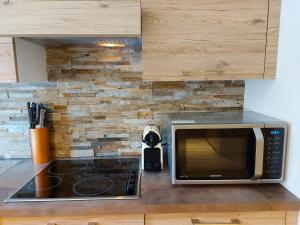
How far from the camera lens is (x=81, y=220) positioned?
0.93 metres

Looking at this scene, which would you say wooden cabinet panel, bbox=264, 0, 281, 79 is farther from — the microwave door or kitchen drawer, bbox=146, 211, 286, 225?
kitchen drawer, bbox=146, 211, 286, 225

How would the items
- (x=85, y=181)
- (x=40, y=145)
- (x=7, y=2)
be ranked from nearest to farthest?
(x=7, y=2), (x=85, y=181), (x=40, y=145)

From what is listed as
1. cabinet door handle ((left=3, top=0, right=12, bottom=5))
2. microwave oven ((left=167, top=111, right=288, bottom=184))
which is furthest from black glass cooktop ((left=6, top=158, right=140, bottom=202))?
cabinet door handle ((left=3, top=0, right=12, bottom=5))

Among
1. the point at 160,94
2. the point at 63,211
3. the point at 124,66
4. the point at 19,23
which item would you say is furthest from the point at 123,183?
the point at 19,23

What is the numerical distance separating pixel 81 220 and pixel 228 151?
2.40 ft

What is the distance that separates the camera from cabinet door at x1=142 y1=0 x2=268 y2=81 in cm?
101

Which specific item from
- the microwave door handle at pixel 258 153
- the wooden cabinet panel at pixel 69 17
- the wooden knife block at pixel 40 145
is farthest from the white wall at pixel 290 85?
the wooden knife block at pixel 40 145

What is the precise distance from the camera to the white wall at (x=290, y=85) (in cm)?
94

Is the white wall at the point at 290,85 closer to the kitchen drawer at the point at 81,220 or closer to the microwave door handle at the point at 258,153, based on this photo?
the microwave door handle at the point at 258,153

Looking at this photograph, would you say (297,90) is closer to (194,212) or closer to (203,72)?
(203,72)

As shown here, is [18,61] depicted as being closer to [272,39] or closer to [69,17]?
[69,17]

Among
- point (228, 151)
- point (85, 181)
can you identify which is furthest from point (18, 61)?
point (228, 151)

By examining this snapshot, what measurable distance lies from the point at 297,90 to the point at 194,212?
2.22 ft

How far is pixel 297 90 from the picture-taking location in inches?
37.0
